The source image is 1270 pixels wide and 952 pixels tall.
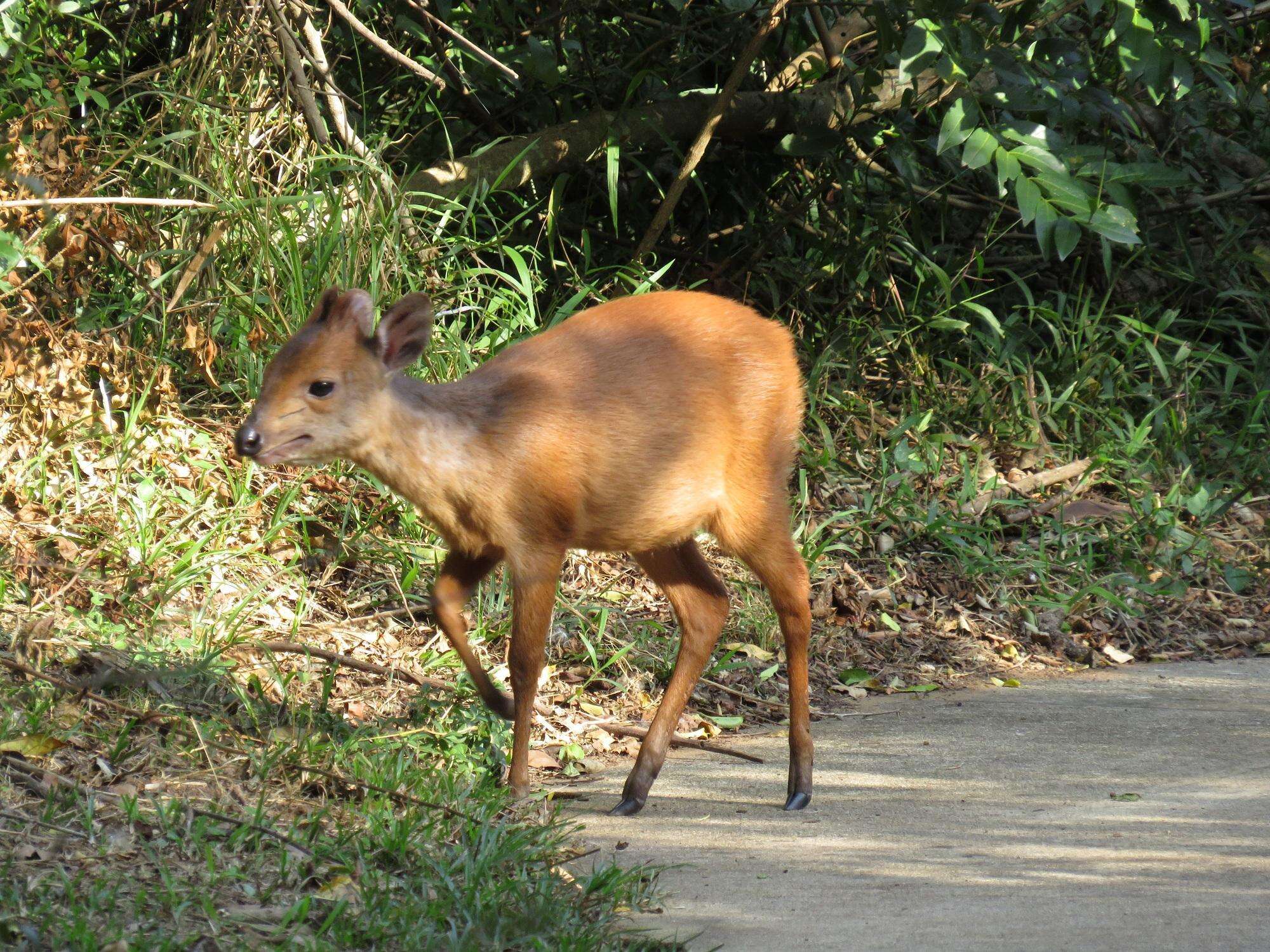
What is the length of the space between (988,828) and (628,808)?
1085 mm

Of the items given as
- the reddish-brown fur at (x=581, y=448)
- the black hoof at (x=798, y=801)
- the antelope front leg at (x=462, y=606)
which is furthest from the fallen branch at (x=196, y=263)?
the black hoof at (x=798, y=801)

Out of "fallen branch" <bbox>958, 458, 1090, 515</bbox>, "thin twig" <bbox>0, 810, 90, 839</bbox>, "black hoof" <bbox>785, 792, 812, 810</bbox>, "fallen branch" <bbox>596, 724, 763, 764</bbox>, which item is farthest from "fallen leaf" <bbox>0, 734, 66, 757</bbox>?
"fallen branch" <bbox>958, 458, 1090, 515</bbox>

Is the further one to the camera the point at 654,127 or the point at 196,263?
the point at 654,127

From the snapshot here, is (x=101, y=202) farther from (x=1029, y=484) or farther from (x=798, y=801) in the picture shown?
(x=1029, y=484)

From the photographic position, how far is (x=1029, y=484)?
7766mm

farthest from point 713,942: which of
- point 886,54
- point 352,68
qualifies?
point 352,68

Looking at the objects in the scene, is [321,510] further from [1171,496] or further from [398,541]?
[1171,496]

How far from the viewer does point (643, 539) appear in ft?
16.1

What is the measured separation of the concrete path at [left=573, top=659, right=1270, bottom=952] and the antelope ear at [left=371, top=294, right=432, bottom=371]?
1502 millimetres

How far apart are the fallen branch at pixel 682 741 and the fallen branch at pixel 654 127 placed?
322 centimetres

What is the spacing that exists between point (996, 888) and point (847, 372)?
479cm

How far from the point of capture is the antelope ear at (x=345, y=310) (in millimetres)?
4500

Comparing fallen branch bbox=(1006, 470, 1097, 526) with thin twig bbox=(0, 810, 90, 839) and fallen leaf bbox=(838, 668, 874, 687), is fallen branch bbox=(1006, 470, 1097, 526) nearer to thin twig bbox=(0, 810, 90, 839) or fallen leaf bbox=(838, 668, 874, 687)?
fallen leaf bbox=(838, 668, 874, 687)

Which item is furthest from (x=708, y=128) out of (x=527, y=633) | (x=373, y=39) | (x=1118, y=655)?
(x=527, y=633)
